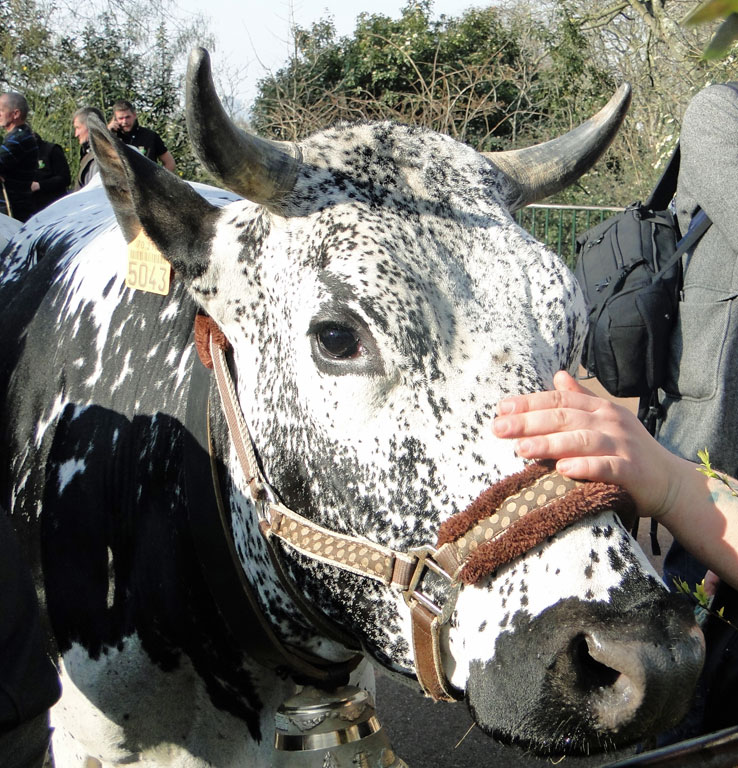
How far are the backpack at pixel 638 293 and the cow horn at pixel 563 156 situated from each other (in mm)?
513

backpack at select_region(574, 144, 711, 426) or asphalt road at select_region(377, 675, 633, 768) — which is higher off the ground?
backpack at select_region(574, 144, 711, 426)

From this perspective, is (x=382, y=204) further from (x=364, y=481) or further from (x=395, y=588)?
(x=395, y=588)

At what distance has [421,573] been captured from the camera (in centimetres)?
169

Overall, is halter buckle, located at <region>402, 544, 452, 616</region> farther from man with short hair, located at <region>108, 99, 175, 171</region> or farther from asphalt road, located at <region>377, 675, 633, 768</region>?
man with short hair, located at <region>108, 99, 175, 171</region>

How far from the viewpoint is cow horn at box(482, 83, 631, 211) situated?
7.65ft

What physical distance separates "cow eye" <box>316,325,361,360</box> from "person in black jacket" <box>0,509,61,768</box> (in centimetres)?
70

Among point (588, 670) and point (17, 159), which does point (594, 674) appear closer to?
point (588, 670)

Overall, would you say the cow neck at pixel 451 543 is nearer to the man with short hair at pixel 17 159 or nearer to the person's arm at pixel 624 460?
the person's arm at pixel 624 460

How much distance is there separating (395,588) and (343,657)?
1.85ft

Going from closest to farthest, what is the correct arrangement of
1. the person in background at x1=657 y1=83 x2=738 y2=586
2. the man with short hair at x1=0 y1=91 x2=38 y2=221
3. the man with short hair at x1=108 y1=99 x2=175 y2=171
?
the person in background at x1=657 y1=83 x2=738 y2=586
the man with short hair at x1=0 y1=91 x2=38 y2=221
the man with short hair at x1=108 y1=99 x2=175 y2=171

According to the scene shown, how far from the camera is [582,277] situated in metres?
3.15

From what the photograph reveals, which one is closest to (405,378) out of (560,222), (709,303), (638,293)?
(638,293)

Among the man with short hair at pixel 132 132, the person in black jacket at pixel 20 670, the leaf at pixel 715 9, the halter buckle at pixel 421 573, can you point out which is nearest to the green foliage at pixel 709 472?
the halter buckle at pixel 421 573

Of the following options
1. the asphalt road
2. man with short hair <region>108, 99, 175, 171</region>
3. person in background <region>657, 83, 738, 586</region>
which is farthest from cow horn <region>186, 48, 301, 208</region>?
man with short hair <region>108, 99, 175, 171</region>
